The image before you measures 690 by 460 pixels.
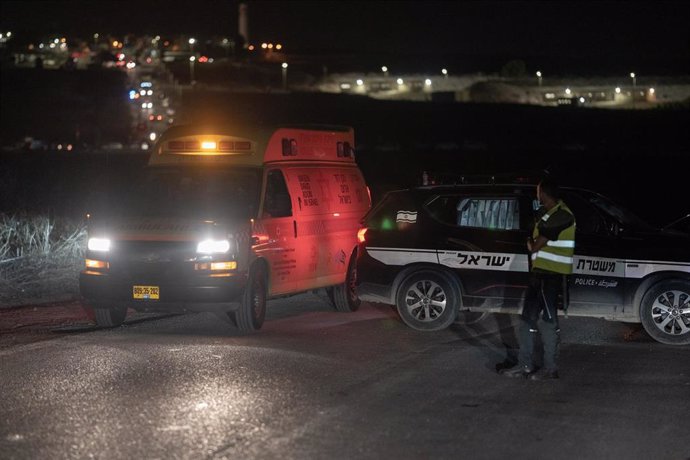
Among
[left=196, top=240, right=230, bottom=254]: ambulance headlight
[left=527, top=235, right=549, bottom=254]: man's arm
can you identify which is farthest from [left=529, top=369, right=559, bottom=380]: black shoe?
[left=196, top=240, right=230, bottom=254]: ambulance headlight

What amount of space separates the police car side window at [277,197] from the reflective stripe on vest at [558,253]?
402 cm

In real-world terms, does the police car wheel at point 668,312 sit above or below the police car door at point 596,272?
below

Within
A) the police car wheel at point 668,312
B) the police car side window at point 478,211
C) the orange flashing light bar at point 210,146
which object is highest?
the orange flashing light bar at point 210,146

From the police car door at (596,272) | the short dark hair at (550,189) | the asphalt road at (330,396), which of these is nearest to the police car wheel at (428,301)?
the asphalt road at (330,396)

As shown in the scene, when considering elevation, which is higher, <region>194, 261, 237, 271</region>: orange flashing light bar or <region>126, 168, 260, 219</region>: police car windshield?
<region>126, 168, 260, 219</region>: police car windshield

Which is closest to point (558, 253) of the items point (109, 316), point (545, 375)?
point (545, 375)

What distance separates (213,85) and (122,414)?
5409 inches

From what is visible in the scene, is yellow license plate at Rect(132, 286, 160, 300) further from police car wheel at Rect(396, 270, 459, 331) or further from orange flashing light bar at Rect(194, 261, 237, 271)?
police car wheel at Rect(396, 270, 459, 331)

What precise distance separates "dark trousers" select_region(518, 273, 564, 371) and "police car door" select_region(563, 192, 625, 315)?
7.57 ft

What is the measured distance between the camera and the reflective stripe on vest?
30.1 ft

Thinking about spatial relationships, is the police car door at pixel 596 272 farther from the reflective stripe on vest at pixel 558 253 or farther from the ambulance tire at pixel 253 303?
the ambulance tire at pixel 253 303

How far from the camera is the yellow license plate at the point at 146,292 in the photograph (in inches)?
453

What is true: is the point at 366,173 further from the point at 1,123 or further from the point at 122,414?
the point at 1,123

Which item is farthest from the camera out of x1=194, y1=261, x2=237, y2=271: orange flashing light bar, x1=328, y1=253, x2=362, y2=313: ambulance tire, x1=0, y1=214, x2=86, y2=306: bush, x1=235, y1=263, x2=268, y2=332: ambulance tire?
x1=0, y1=214, x2=86, y2=306: bush
